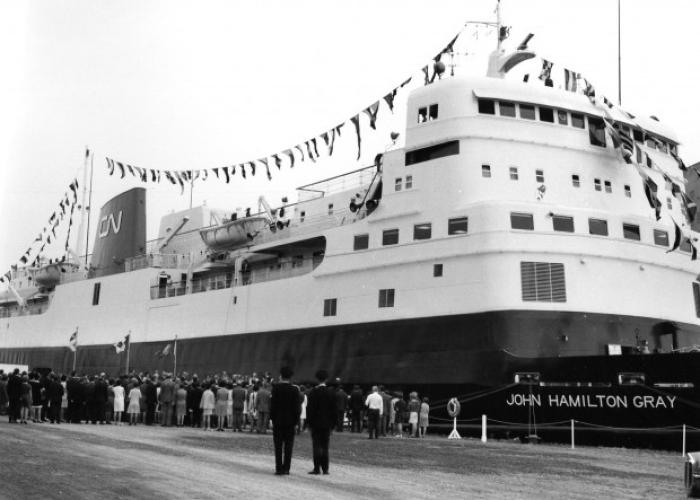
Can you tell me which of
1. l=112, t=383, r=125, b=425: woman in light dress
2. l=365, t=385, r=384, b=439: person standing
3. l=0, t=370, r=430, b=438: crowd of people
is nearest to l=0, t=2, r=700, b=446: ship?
l=0, t=370, r=430, b=438: crowd of people

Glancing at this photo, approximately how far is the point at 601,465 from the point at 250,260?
2160 cm

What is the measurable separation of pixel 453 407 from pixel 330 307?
22.6ft

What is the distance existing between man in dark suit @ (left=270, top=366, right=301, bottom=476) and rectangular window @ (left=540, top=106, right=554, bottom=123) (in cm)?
1629

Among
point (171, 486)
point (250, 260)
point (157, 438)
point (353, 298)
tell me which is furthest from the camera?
point (250, 260)

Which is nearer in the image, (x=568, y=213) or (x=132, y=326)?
(x=568, y=213)

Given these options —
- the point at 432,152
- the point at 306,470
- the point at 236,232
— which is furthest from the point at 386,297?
the point at 306,470

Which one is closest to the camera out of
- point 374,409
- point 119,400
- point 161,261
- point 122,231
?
point 374,409

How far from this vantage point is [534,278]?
22.5 meters

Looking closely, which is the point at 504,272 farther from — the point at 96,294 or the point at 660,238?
the point at 96,294

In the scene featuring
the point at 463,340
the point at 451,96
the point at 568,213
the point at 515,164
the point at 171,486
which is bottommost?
the point at 171,486

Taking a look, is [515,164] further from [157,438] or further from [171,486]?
[171,486]

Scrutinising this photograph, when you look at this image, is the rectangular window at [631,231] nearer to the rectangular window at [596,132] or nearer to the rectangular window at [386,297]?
the rectangular window at [596,132]

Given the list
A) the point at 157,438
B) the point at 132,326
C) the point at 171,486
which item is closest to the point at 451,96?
the point at 157,438

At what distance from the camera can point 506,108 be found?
81.5 ft
